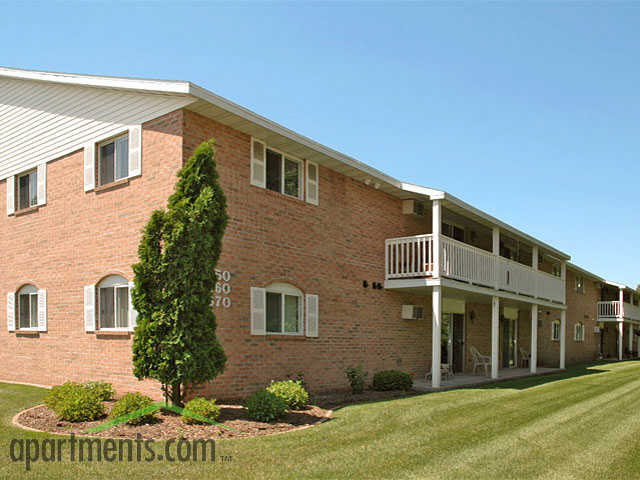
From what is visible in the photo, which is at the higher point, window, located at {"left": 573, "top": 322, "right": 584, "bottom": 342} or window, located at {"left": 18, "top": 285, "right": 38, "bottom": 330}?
window, located at {"left": 18, "top": 285, "right": 38, "bottom": 330}

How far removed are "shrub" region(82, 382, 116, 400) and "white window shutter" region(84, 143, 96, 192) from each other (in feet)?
14.6

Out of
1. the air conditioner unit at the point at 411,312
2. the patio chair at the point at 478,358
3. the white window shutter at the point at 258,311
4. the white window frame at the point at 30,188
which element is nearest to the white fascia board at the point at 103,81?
the white window frame at the point at 30,188

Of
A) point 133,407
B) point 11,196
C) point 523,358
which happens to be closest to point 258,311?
point 133,407

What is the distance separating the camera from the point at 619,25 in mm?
11930

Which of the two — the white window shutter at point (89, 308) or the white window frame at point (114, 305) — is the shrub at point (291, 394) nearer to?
the white window frame at point (114, 305)

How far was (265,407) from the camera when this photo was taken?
A: 29.3 ft

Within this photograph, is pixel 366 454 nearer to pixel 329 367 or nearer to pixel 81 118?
pixel 329 367

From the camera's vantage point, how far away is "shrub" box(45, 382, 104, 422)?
8.45 m

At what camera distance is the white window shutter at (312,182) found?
1327 cm

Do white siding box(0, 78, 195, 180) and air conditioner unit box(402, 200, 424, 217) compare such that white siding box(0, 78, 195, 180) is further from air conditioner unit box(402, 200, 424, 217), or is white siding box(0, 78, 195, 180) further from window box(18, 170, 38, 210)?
air conditioner unit box(402, 200, 424, 217)

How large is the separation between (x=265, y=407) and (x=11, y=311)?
915 cm

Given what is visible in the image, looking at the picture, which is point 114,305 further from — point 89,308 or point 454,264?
point 454,264

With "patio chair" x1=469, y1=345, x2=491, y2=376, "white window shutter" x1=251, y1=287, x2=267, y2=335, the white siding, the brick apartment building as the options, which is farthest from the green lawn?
"patio chair" x1=469, y1=345, x2=491, y2=376

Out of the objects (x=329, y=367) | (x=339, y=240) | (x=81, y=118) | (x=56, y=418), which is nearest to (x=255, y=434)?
(x=56, y=418)
